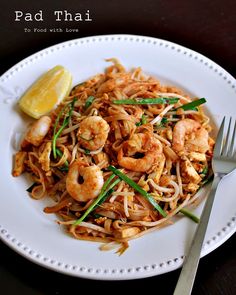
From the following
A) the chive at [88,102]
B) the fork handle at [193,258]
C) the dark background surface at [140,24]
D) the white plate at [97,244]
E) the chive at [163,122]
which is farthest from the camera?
the dark background surface at [140,24]

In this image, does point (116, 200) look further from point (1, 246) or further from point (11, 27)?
point (11, 27)

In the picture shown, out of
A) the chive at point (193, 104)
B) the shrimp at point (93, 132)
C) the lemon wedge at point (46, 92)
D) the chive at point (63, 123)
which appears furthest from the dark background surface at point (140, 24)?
the shrimp at point (93, 132)

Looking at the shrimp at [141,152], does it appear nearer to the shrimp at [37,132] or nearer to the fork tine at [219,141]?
the fork tine at [219,141]

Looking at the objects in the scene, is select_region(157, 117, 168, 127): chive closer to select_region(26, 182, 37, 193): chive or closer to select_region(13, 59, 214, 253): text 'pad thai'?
select_region(13, 59, 214, 253): text 'pad thai'

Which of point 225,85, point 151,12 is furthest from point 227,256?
point 151,12

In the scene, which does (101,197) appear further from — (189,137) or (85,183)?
(189,137)

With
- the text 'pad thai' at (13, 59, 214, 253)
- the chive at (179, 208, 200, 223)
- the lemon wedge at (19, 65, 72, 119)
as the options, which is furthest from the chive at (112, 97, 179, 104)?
the chive at (179, 208, 200, 223)
